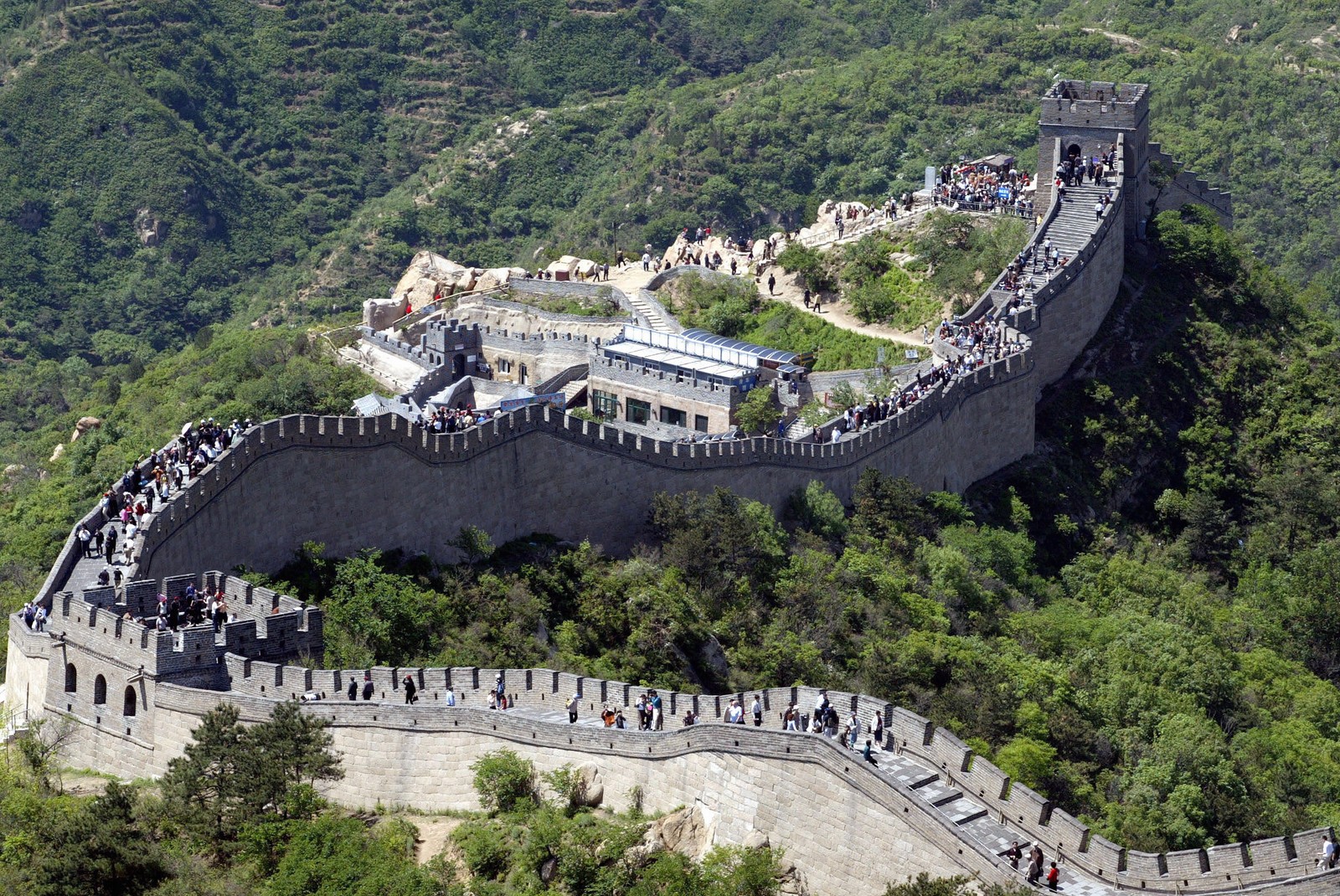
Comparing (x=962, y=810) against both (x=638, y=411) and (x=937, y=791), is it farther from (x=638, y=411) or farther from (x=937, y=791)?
(x=638, y=411)

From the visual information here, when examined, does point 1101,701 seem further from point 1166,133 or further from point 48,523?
point 1166,133

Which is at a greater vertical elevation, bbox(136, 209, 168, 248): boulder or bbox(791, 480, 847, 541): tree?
bbox(136, 209, 168, 248): boulder

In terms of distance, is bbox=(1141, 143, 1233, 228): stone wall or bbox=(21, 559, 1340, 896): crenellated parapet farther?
bbox=(1141, 143, 1233, 228): stone wall

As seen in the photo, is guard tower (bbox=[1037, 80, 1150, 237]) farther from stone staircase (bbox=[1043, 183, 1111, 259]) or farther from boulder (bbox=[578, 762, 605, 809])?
boulder (bbox=[578, 762, 605, 809])

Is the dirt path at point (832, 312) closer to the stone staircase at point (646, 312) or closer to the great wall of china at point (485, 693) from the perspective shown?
the stone staircase at point (646, 312)

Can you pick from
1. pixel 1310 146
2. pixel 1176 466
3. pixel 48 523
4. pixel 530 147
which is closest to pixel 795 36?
pixel 530 147

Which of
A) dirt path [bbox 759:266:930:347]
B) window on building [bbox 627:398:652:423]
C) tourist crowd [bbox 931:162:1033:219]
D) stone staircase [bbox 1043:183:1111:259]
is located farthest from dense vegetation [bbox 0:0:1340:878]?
window on building [bbox 627:398:652:423]
